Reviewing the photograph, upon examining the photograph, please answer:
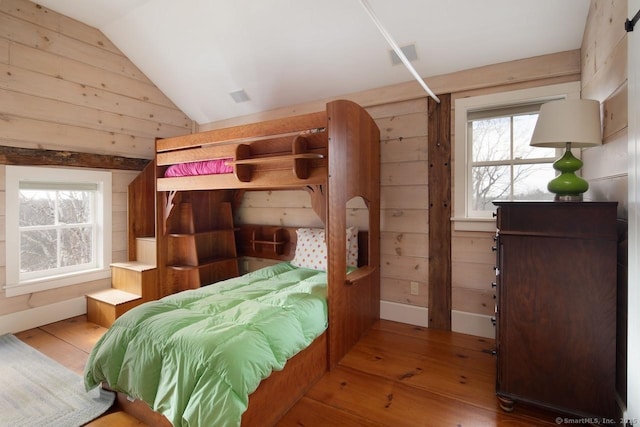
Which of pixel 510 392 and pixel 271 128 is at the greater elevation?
pixel 271 128

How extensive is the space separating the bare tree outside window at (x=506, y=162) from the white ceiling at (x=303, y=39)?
1.64 feet

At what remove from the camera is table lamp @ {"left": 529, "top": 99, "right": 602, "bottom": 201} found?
5.37 feet

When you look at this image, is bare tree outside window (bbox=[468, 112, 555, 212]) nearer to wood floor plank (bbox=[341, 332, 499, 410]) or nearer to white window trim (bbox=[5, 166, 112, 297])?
wood floor plank (bbox=[341, 332, 499, 410])

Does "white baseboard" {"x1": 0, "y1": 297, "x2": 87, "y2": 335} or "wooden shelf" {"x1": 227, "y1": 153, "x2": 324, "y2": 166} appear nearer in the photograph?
"wooden shelf" {"x1": 227, "y1": 153, "x2": 324, "y2": 166}

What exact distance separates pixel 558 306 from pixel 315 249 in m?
1.96

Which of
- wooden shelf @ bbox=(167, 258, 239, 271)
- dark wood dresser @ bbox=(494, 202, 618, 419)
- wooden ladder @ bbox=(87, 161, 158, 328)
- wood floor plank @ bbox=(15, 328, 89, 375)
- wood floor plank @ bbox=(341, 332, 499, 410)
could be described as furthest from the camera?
wooden shelf @ bbox=(167, 258, 239, 271)

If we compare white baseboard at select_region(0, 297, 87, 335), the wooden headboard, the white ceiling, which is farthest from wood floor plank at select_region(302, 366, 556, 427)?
white baseboard at select_region(0, 297, 87, 335)

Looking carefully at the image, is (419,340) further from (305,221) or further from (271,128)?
(271,128)

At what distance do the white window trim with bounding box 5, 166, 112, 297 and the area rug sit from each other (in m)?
0.71

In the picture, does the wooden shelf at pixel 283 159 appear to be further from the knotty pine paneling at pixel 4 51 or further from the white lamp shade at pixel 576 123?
the knotty pine paneling at pixel 4 51

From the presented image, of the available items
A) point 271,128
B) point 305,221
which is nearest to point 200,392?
point 271,128

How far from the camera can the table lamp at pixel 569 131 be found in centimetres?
164

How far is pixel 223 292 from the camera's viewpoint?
7.68 feet

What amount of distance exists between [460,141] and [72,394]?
320 centimetres
